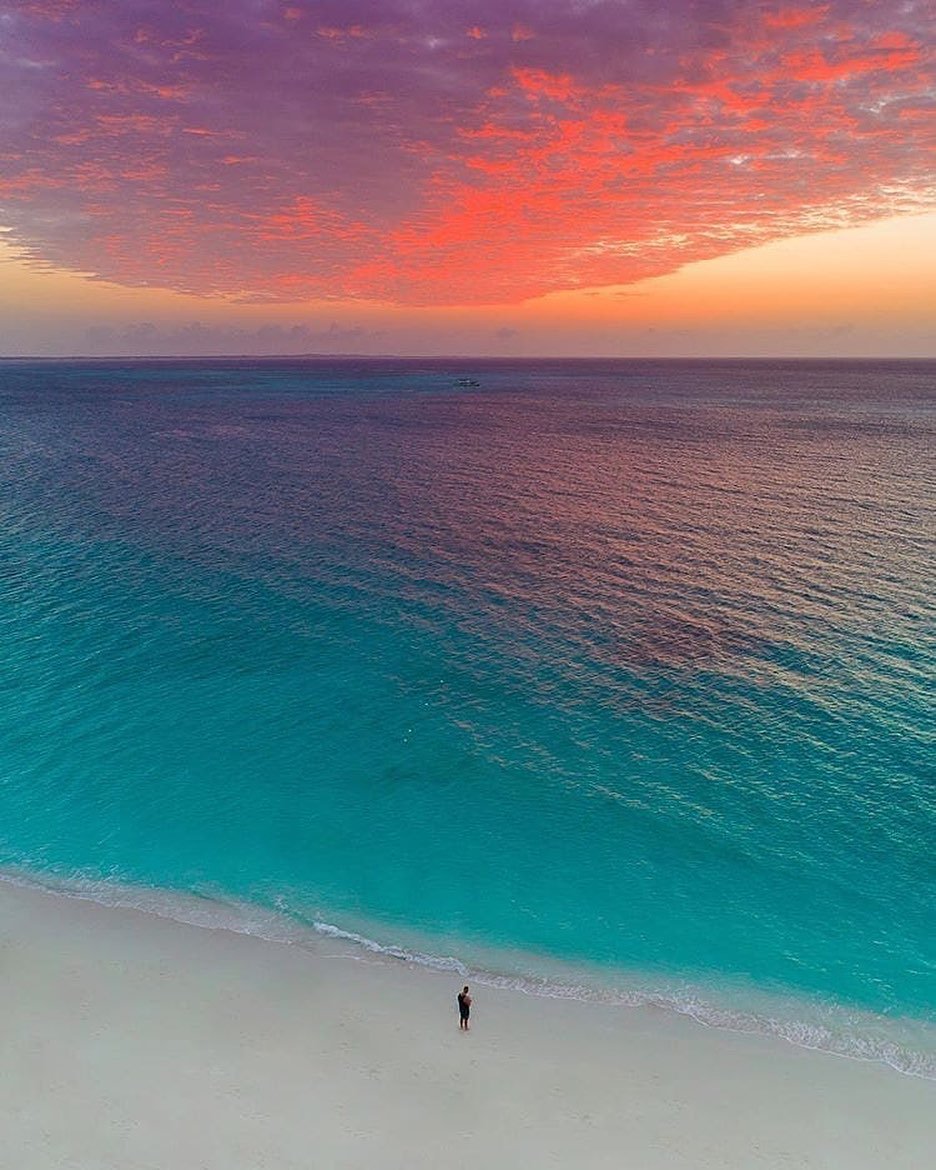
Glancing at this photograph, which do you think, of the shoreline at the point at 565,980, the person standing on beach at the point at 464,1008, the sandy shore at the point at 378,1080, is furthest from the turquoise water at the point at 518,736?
the person standing on beach at the point at 464,1008

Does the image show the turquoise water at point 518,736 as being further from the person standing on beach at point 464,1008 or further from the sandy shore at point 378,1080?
the person standing on beach at point 464,1008

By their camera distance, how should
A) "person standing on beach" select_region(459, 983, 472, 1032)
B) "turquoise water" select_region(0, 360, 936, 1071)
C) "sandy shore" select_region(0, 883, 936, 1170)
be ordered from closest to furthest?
"sandy shore" select_region(0, 883, 936, 1170)
"person standing on beach" select_region(459, 983, 472, 1032)
"turquoise water" select_region(0, 360, 936, 1071)

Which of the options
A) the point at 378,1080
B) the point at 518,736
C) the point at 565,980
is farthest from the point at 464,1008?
the point at 518,736

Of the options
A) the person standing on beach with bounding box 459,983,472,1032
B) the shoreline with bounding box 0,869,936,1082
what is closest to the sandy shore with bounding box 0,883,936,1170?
the person standing on beach with bounding box 459,983,472,1032

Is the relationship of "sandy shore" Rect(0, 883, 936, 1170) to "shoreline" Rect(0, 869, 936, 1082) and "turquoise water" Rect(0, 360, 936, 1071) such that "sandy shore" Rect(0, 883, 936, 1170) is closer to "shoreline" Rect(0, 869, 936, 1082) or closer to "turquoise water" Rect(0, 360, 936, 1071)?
"shoreline" Rect(0, 869, 936, 1082)

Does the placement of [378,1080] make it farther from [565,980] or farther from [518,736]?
[518,736]

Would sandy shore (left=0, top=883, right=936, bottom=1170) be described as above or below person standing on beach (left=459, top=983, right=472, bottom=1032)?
below

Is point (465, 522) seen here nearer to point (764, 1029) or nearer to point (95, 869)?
point (95, 869)
